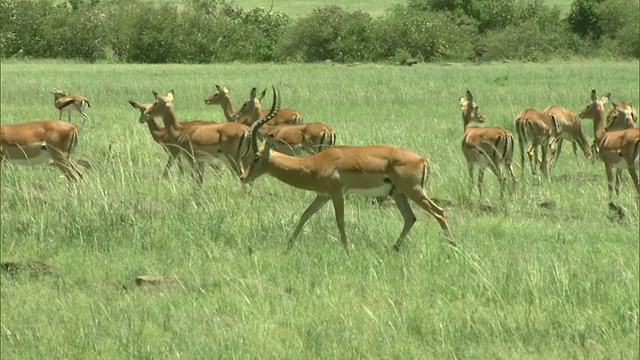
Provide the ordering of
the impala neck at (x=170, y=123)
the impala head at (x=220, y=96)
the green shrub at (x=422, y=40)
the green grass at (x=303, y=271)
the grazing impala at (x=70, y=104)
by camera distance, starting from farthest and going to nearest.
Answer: the green shrub at (x=422, y=40) < the grazing impala at (x=70, y=104) < the impala head at (x=220, y=96) < the impala neck at (x=170, y=123) < the green grass at (x=303, y=271)

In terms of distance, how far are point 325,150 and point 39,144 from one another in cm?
379

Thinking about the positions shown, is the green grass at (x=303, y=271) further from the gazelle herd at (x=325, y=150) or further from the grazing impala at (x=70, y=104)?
the grazing impala at (x=70, y=104)

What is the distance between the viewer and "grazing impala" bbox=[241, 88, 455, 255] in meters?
8.00

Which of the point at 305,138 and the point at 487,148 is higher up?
the point at 487,148

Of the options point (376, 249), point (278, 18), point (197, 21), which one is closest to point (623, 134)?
point (376, 249)

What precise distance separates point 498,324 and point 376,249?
2104 millimetres

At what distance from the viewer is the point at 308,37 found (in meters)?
43.2

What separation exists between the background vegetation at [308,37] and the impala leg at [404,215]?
31836 mm

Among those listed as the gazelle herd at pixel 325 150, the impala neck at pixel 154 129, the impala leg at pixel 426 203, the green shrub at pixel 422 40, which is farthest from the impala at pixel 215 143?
the green shrub at pixel 422 40

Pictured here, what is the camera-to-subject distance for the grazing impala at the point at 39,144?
1071cm

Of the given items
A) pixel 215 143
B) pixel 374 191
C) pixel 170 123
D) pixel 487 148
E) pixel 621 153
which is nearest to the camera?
pixel 374 191

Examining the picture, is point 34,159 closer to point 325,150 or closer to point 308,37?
point 325,150

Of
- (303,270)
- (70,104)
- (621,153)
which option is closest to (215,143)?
(621,153)

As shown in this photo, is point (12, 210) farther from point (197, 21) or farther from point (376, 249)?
point (197, 21)
